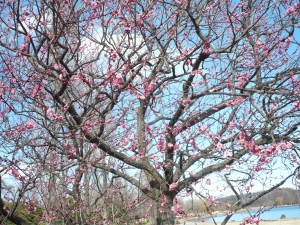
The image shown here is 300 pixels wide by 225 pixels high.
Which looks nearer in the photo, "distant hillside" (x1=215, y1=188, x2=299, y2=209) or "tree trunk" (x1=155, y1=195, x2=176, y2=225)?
"distant hillside" (x1=215, y1=188, x2=299, y2=209)

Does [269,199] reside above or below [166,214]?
above

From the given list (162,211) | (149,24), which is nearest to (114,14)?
(149,24)

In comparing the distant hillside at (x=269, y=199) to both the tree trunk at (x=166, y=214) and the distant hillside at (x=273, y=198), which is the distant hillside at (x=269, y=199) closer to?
the distant hillside at (x=273, y=198)

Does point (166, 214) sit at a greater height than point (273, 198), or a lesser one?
lesser

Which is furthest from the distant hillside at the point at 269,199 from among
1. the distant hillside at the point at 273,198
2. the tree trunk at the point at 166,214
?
the tree trunk at the point at 166,214

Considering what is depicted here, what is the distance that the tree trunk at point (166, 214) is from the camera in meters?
4.30

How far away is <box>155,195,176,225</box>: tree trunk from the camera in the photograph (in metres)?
4.30

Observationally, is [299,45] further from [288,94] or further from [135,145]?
[135,145]

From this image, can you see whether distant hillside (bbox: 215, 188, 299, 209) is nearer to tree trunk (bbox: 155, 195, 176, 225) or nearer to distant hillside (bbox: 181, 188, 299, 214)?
distant hillside (bbox: 181, 188, 299, 214)

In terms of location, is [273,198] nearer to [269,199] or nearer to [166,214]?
[269,199]

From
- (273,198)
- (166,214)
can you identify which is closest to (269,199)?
(273,198)

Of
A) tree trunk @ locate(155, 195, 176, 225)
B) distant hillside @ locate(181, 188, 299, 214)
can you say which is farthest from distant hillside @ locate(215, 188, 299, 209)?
tree trunk @ locate(155, 195, 176, 225)

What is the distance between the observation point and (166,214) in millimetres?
4352

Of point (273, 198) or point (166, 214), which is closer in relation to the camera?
point (166, 214)
